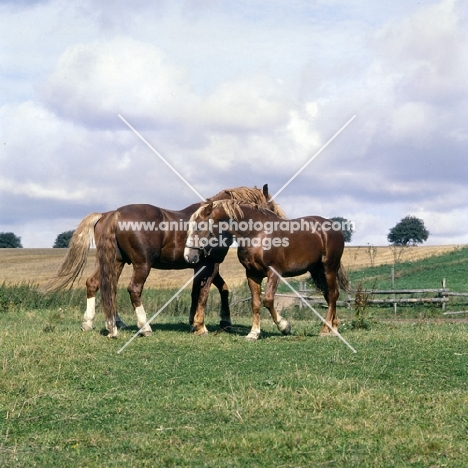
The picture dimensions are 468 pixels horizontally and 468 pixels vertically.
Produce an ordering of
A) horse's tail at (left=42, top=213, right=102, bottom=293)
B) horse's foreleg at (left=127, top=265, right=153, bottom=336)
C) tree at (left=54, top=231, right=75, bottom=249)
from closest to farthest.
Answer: horse's foreleg at (left=127, top=265, right=153, bottom=336) < horse's tail at (left=42, top=213, right=102, bottom=293) < tree at (left=54, top=231, right=75, bottom=249)

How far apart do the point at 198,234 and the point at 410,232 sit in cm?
8561

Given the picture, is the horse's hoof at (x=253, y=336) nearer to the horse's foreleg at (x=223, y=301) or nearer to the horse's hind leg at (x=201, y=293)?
the horse's hind leg at (x=201, y=293)

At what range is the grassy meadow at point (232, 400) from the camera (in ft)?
19.4

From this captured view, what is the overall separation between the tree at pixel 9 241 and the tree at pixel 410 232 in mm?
51500

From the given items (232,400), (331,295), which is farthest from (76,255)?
(232,400)

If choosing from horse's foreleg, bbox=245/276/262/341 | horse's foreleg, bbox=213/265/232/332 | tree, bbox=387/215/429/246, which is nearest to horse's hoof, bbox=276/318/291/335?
horse's foreleg, bbox=245/276/262/341

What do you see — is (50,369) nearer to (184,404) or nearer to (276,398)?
(184,404)

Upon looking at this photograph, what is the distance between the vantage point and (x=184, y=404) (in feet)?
24.5

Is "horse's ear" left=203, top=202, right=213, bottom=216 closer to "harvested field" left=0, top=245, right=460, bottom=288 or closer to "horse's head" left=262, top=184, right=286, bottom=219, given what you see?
"horse's head" left=262, top=184, right=286, bottom=219

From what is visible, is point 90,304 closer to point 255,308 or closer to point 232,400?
point 255,308

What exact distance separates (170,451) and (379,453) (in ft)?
5.68

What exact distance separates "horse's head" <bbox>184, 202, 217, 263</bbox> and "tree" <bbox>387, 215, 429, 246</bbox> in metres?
84.5

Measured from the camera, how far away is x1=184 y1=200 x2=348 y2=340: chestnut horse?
12.2 meters

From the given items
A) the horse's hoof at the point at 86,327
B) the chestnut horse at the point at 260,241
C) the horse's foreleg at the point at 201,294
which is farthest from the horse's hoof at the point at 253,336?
the horse's hoof at the point at 86,327
